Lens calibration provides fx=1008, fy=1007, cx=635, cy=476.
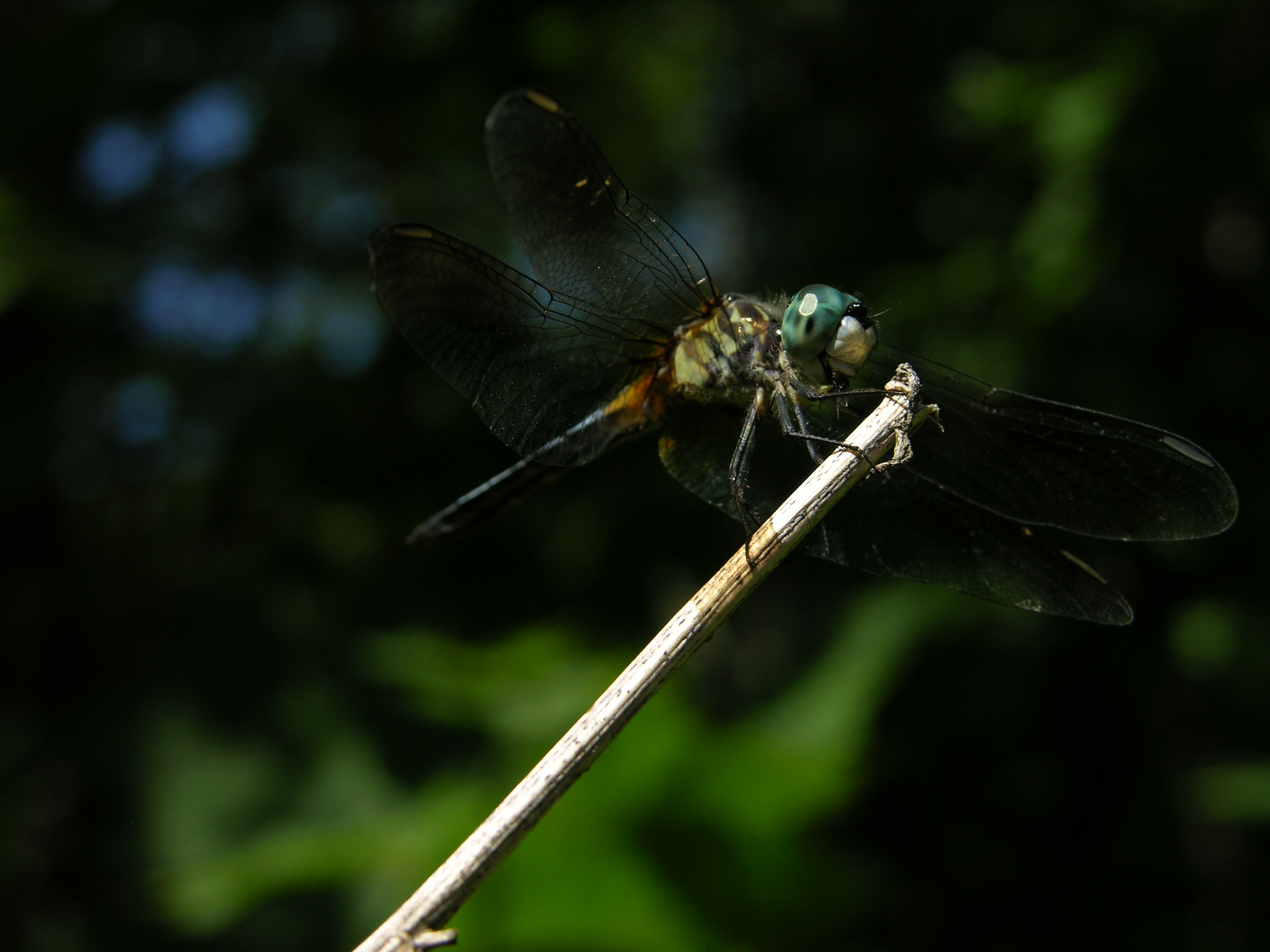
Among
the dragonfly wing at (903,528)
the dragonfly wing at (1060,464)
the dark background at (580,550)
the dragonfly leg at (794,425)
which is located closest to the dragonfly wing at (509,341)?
the dragonfly wing at (903,528)

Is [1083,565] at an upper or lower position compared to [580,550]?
upper

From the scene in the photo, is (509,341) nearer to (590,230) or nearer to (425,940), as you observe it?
(590,230)

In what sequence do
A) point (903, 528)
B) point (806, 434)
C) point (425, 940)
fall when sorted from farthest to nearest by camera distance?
point (903, 528), point (806, 434), point (425, 940)

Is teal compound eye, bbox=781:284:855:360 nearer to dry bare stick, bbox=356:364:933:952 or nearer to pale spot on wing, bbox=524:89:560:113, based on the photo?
dry bare stick, bbox=356:364:933:952

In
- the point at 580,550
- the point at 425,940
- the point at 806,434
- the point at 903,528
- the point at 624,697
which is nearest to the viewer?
the point at 425,940

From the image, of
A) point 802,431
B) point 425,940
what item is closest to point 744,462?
point 802,431

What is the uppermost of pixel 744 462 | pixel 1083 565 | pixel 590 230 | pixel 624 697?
pixel 590 230

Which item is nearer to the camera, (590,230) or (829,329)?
(829,329)
